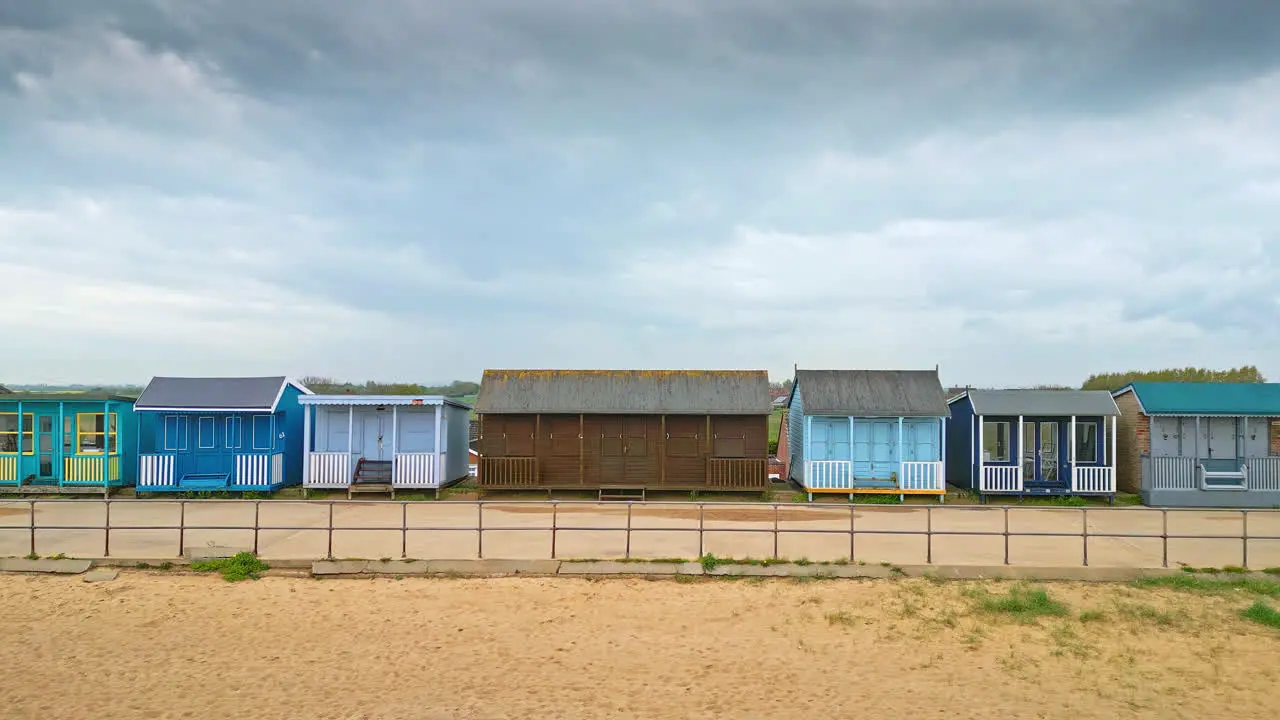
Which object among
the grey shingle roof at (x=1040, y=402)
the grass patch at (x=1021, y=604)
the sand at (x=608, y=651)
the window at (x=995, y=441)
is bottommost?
the sand at (x=608, y=651)

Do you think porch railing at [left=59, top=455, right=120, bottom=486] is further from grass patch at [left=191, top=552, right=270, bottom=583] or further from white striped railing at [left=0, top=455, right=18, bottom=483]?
grass patch at [left=191, top=552, right=270, bottom=583]

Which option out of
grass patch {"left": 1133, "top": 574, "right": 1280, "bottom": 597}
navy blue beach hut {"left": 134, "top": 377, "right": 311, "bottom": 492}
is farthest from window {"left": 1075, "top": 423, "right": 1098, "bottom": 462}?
navy blue beach hut {"left": 134, "top": 377, "right": 311, "bottom": 492}

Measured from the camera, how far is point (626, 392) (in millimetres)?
23156

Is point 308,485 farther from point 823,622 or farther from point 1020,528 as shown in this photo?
point 1020,528

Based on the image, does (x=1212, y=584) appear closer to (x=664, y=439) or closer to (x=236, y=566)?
(x=664, y=439)

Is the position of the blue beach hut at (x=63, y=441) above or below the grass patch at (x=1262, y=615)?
above

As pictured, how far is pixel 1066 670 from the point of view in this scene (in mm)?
8938

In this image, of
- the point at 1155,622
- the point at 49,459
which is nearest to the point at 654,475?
the point at 1155,622

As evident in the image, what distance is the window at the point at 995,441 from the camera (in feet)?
75.4

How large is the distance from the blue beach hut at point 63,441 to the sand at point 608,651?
11.3 meters

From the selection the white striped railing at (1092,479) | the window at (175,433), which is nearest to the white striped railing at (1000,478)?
the white striped railing at (1092,479)

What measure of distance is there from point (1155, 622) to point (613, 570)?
749cm

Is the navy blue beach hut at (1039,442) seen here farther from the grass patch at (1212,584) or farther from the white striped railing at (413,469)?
the white striped railing at (413,469)

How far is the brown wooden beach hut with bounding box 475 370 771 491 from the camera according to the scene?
22.3 meters
